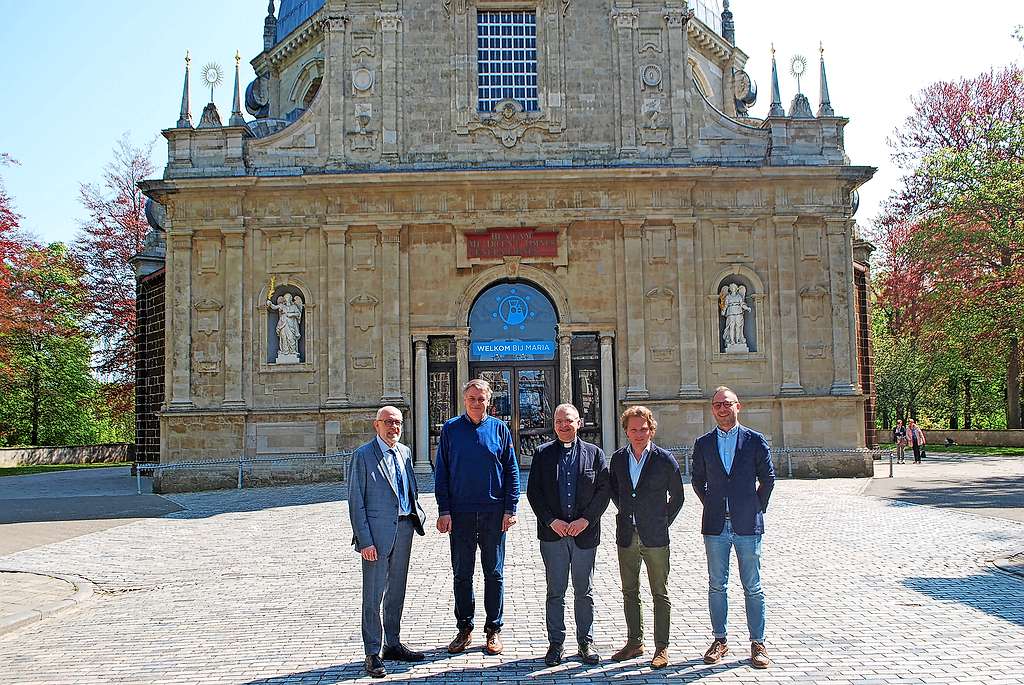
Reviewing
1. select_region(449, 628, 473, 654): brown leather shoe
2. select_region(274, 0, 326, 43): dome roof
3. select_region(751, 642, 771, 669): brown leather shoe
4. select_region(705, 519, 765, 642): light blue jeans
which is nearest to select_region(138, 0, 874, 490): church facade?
A: select_region(274, 0, 326, 43): dome roof

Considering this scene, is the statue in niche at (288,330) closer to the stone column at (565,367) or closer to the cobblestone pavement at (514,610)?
the stone column at (565,367)

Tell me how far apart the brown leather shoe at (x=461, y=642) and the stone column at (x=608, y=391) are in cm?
1848

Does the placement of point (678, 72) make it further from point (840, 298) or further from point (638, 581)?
point (638, 581)

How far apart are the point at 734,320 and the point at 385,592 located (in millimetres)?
19942

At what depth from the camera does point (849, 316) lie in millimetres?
26516

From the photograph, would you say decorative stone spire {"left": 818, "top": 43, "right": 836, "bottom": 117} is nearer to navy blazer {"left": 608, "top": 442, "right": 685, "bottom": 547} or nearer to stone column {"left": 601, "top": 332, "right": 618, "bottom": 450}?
stone column {"left": 601, "top": 332, "right": 618, "bottom": 450}

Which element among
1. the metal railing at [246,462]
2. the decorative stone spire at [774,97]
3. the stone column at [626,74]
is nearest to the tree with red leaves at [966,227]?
the decorative stone spire at [774,97]

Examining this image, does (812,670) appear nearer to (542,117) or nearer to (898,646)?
(898,646)

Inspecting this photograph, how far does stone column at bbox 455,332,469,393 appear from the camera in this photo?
26312 mm

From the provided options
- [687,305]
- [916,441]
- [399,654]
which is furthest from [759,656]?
[916,441]

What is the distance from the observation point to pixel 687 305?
26406 mm

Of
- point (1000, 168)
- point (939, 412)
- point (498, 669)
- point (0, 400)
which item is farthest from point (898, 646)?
point (939, 412)

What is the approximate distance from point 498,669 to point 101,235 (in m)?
42.5

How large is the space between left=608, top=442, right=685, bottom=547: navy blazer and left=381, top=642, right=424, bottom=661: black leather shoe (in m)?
1.78
